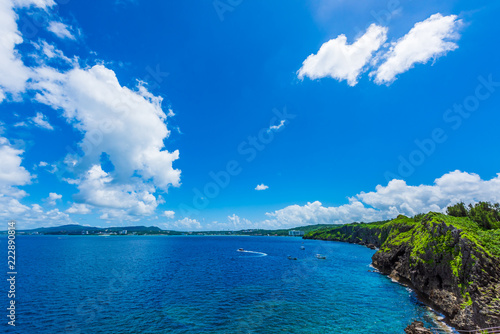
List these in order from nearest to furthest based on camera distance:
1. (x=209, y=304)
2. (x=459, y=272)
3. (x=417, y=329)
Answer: (x=417, y=329), (x=459, y=272), (x=209, y=304)

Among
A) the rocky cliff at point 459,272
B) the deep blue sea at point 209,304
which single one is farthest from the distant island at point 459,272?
the deep blue sea at point 209,304

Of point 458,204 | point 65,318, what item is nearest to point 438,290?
point 458,204

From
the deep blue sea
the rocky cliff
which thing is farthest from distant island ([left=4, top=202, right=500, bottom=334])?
the deep blue sea

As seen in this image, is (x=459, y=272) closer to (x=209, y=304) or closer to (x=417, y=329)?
(x=417, y=329)

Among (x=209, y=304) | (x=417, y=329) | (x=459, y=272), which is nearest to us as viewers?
(x=417, y=329)

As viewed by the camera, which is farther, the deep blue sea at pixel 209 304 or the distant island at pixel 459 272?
the deep blue sea at pixel 209 304

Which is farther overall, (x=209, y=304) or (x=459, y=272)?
(x=209, y=304)

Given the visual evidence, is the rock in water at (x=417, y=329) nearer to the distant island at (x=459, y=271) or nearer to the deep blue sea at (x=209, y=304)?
the distant island at (x=459, y=271)

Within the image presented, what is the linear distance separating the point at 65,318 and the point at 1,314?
43.1 ft

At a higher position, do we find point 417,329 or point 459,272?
point 459,272

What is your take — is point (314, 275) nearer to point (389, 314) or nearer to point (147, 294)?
point (389, 314)

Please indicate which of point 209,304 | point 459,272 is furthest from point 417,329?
point 209,304

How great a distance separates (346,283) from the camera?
219 feet

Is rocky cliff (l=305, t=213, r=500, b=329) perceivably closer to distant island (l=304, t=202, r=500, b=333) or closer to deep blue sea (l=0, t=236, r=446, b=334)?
distant island (l=304, t=202, r=500, b=333)
